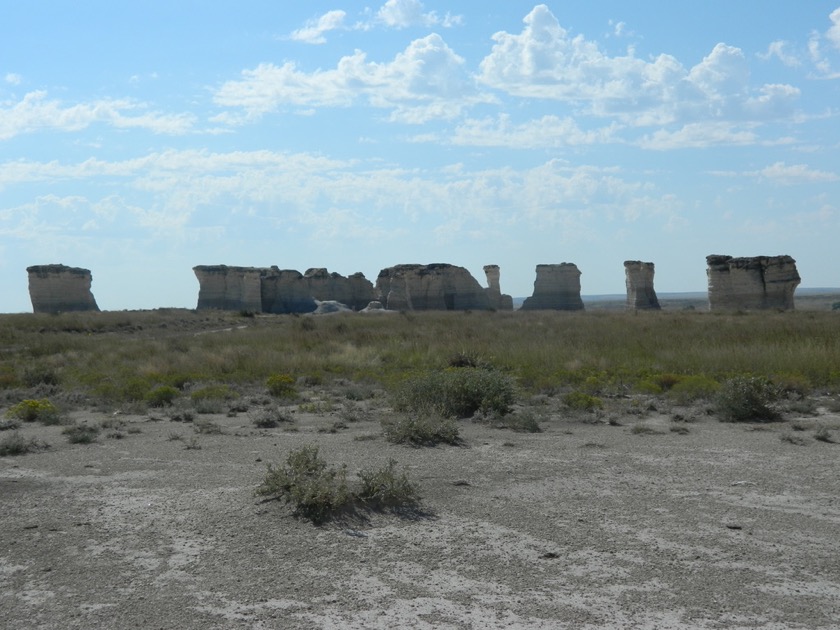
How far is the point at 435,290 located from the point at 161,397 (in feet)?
157

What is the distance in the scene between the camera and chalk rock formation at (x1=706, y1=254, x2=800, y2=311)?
162ft

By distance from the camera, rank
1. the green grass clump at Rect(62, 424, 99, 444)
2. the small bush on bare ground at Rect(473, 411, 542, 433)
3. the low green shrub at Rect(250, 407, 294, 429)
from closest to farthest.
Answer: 1. the green grass clump at Rect(62, 424, 99, 444)
2. the small bush on bare ground at Rect(473, 411, 542, 433)
3. the low green shrub at Rect(250, 407, 294, 429)

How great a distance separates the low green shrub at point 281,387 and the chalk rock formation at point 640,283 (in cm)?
4882

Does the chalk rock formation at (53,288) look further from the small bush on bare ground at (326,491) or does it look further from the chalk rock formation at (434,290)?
the small bush on bare ground at (326,491)

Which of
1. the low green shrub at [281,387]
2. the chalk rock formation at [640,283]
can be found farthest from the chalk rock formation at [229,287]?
the low green shrub at [281,387]

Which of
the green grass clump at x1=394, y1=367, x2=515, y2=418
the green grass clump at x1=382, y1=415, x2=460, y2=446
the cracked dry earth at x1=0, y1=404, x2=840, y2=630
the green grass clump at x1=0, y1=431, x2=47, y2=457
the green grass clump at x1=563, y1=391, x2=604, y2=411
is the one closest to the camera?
the cracked dry earth at x1=0, y1=404, x2=840, y2=630

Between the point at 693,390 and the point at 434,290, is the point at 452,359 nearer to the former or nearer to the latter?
the point at 693,390

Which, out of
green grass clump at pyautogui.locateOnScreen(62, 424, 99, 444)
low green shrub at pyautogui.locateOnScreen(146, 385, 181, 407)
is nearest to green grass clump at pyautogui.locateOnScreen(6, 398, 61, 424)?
green grass clump at pyautogui.locateOnScreen(62, 424, 99, 444)

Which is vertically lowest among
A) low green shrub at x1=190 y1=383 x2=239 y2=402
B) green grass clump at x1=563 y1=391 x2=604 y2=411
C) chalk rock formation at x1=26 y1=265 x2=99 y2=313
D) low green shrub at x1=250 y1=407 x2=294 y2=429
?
green grass clump at x1=563 y1=391 x2=604 y2=411

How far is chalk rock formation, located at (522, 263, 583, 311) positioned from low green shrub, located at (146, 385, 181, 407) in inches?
2045

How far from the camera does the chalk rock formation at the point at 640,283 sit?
61625 mm

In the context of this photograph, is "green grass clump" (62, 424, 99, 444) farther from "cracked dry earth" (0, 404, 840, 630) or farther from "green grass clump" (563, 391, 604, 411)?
"green grass clump" (563, 391, 604, 411)

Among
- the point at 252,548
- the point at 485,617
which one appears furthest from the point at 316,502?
the point at 485,617

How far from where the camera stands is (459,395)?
12367 mm
